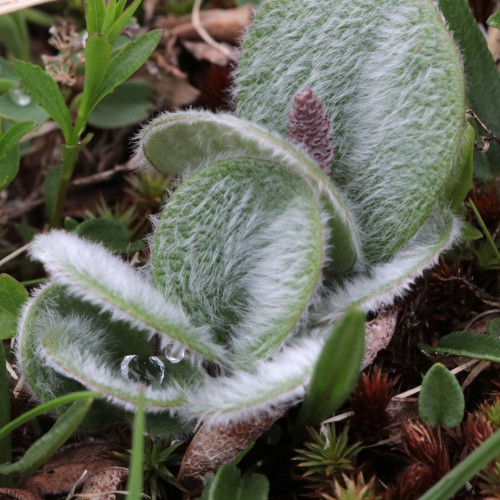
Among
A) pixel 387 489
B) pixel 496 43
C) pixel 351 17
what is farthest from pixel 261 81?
pixel 387 489

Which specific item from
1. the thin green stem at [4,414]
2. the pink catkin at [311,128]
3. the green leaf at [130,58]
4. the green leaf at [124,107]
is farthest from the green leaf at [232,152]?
the green leaf at [124,107]

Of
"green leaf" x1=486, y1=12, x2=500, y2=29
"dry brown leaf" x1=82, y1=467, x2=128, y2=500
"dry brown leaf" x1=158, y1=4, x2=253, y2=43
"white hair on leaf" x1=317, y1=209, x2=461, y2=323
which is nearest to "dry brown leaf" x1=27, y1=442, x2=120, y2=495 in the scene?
"dry brown leaf" x1=82, y1=467, x2=128, y2=500

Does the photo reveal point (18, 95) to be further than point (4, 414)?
Yes

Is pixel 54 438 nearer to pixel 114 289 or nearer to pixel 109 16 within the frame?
pixel 114 289

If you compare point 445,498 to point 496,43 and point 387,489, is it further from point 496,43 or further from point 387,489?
point 496,43

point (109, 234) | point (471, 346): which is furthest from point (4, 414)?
point (471, 346)
